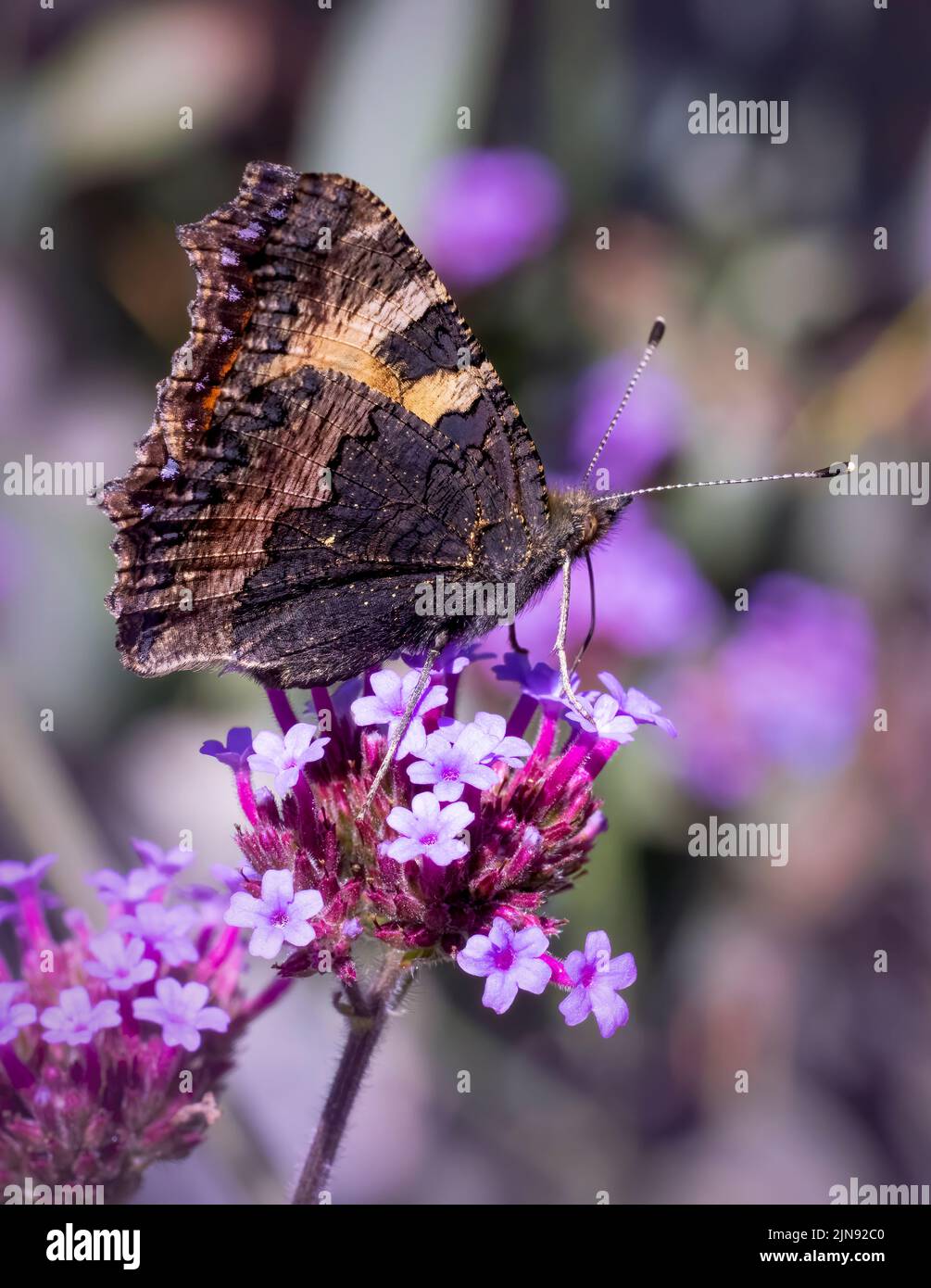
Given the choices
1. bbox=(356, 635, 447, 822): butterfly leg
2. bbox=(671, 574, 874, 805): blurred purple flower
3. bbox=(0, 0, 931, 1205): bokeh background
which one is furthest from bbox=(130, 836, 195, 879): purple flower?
bbox=(671, 574, 874, 805): blurred purple flower

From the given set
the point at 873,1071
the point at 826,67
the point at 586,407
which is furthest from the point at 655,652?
the point at 826,67

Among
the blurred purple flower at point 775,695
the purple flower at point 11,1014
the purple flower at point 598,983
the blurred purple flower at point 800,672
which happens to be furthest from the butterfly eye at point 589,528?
the blurred purple flower at point 800,672

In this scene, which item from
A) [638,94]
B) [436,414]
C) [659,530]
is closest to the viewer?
[436,414]

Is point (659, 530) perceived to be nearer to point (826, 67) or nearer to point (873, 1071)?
point (873, 1071)

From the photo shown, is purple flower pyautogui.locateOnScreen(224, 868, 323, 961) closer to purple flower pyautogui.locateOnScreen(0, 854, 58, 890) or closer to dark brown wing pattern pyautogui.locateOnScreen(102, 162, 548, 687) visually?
dark brown wing pattern pyautogui.locateOnScreen(102, 162, 548, 687)

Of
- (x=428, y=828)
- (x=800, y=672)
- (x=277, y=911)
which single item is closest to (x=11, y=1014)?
(x=277, y=911)

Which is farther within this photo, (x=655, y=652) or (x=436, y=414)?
(x=655, y=652)
